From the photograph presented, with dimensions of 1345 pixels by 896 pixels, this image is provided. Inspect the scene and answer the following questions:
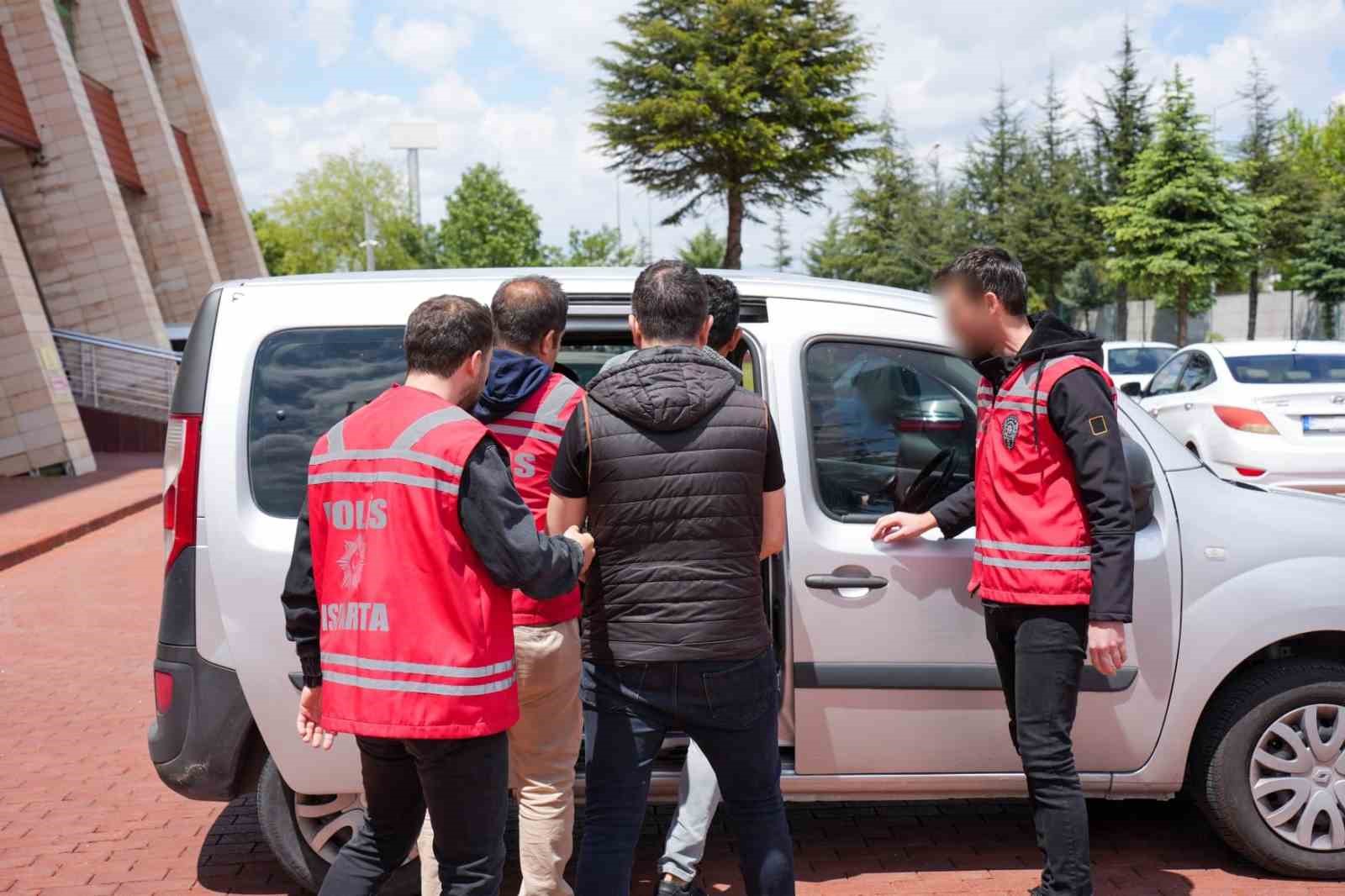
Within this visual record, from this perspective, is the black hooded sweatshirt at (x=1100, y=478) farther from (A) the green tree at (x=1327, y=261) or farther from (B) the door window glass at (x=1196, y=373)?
(A) the green tree at (x=1327, y=261)

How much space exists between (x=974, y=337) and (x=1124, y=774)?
4.72 ft

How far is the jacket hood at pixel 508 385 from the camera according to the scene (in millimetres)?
3088

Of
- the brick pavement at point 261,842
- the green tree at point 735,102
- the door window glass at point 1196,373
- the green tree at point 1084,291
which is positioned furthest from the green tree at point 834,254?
the brick pavement at point 261,842

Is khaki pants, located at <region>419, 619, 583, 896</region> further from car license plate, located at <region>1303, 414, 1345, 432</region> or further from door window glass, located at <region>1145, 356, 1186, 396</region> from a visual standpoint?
door window glass, located at <region>1145, 356, 1186, 396</region>

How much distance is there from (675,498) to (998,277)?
1227 mm

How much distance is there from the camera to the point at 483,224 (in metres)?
48.7

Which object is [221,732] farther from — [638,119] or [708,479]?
[638,119]

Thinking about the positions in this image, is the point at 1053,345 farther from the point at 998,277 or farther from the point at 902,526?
the point at 902,526

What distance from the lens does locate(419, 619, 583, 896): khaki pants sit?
3.10 m

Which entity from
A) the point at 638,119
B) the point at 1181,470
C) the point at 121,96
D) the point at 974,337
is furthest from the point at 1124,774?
the point at 638,119

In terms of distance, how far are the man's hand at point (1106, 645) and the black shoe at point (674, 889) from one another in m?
1.29

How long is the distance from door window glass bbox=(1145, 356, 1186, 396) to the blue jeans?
39.8ft

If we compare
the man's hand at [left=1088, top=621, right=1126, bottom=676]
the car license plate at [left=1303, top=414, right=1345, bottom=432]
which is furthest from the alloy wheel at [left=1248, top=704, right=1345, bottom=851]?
the car license plate at [left=1303, top=414, right=1345, bottom=432]

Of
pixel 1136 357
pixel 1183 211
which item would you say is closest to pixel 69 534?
pixel 1136 357
